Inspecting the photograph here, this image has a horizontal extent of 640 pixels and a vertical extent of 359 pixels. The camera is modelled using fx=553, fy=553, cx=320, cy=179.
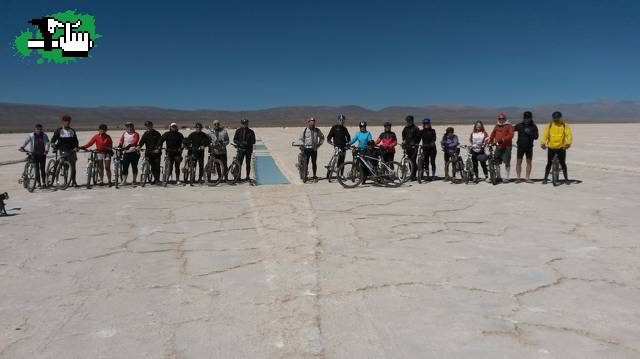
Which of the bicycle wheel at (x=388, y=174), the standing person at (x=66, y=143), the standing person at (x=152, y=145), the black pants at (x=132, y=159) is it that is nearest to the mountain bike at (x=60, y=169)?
the standing person at (x=66, y=143)

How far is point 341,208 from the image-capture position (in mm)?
10156

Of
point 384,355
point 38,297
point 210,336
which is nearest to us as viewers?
point 384,355

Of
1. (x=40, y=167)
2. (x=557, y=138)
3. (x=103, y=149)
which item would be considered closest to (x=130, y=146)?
(x=103, y=149)

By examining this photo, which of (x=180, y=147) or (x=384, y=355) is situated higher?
(x=180, y=147)

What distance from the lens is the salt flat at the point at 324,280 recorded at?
4.11 metres

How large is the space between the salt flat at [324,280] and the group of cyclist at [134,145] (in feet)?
10.3

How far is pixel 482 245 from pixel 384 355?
366 centimetres

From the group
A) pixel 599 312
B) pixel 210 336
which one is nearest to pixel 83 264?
pixel 210 336

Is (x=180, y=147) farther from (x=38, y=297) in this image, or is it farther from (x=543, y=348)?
(x=543, y=348)

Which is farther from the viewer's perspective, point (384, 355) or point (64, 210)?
point (64, 210)

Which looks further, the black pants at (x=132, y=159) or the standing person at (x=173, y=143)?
the standing person at (x=173, y=143)

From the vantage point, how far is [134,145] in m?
13.6

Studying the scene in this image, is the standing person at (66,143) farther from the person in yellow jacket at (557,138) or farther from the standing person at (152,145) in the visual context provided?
the person in yellow jacket at (557,138)

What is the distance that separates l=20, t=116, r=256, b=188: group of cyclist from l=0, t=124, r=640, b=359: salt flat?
3.15m
